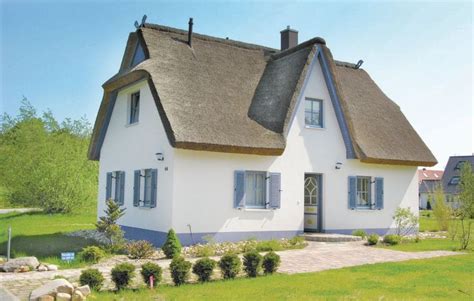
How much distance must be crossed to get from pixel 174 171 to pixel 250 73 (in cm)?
568

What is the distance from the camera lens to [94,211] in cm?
3105

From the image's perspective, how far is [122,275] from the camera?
8617 mm

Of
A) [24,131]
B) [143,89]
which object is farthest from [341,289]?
[24,131]

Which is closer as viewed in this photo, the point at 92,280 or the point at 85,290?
the point at 85,290

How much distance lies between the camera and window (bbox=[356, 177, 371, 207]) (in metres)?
18.8

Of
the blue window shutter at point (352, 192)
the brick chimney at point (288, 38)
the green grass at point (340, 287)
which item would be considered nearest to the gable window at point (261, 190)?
the blue window shutter at point (352, 192)

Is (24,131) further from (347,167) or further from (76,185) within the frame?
(347,167)

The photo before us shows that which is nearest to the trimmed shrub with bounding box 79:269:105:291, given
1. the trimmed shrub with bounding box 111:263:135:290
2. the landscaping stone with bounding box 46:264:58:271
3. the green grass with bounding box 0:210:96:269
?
the trimmed shrub with bounding box 111:263:135:290

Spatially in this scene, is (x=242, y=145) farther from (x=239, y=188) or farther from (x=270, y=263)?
(x=270, y=263)

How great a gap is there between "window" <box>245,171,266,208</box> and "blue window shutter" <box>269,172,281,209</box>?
0.88 ft

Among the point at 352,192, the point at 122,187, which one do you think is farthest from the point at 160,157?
the point at 352,192

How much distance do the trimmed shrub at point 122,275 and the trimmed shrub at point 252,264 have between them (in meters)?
2.50

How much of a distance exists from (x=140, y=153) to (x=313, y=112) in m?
6.44

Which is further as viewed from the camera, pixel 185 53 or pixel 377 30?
pixel 185 53
